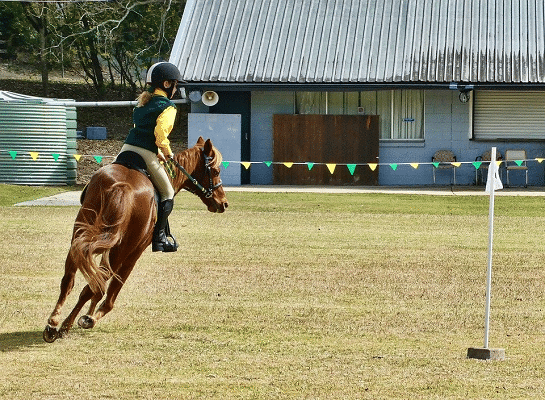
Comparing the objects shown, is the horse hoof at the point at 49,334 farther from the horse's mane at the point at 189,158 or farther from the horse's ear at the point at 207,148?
the horse's ear at the point at 207,148

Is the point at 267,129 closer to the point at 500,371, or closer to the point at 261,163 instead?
the point at 261,163

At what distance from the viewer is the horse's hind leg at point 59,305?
923 centimetres

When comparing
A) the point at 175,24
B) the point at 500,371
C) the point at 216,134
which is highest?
the point at 175,24

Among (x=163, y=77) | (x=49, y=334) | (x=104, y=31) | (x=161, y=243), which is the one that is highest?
(x=104, y=31)

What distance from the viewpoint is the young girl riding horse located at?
9.96 m

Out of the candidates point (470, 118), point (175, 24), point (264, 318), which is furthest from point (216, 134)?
point (264, 318)

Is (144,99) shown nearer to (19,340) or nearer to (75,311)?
(75,311)

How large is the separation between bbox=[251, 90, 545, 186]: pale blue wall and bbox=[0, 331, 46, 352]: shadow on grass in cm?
2185

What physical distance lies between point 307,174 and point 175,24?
14121 millimetres

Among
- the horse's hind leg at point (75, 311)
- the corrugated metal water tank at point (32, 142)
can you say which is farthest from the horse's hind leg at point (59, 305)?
the corrugated metal water tank at point (32, 142)

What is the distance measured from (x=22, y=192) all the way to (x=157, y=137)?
718 inches

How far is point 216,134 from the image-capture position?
30656 mm

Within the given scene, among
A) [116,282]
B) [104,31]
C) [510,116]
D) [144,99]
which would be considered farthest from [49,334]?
[104,31]

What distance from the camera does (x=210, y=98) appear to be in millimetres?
31000
